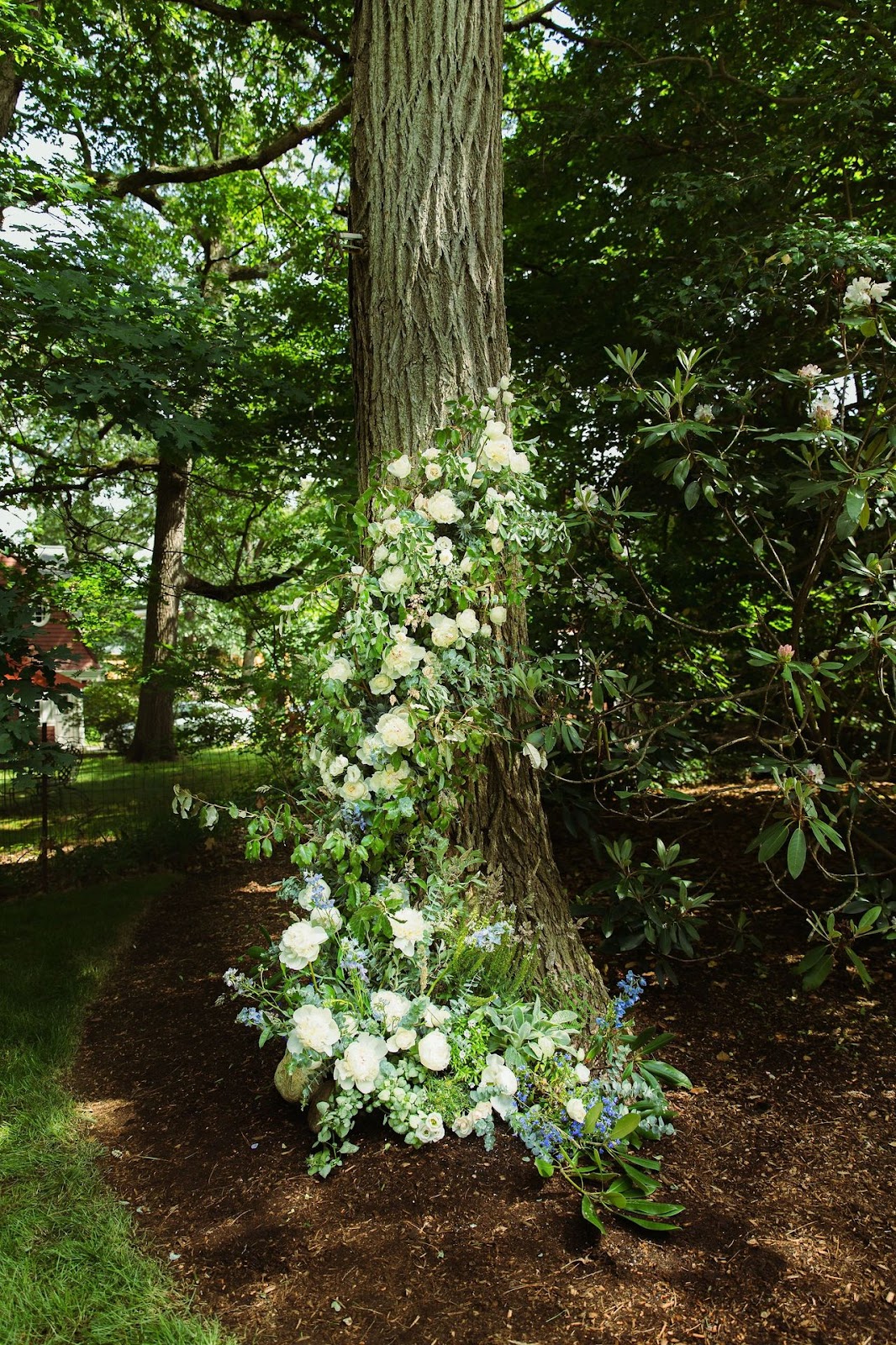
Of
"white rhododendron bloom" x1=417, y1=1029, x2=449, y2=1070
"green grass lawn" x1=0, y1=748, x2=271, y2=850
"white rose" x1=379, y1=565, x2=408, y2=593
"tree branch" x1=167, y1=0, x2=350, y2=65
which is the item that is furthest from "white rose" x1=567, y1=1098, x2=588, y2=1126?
"tree branch" x1=167, y1=0, x2=350, y2=65

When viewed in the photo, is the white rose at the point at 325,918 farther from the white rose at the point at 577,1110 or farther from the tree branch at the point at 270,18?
the tree branch at the point at 270,18

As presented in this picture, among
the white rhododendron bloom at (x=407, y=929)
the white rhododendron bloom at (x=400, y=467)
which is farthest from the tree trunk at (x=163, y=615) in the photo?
the white rhododendron bloom at (x=407, y=929)

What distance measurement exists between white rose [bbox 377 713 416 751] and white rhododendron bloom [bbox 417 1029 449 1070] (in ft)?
2.40

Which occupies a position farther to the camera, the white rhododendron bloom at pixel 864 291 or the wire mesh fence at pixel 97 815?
the wire mesh fence at pixel 97 815

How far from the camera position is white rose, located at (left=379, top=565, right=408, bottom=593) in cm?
231

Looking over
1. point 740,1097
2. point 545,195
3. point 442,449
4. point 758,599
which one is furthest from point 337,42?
point 740,1097

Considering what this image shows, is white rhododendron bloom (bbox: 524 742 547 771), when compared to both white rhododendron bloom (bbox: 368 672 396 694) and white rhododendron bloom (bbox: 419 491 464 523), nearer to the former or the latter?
white rhododendron bloom (bbox: 368 672 396 694)

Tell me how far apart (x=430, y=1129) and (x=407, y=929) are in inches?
18.7

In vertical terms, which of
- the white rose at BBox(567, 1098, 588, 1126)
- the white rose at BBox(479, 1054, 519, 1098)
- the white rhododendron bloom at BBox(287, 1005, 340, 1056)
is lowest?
the white rose at BBox(567, 1098, 588, 1126)

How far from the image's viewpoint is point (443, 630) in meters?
2.33

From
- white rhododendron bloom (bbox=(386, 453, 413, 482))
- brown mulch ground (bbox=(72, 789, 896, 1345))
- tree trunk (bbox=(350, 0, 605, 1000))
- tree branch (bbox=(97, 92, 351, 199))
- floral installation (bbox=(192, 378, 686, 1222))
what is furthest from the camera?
tree branch (bbox=(97, 92, 351, 199))

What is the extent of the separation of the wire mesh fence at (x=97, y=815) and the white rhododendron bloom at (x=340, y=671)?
3.53 m

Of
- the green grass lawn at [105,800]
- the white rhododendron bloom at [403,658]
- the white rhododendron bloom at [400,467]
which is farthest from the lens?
the green grass lawn at [105,800]

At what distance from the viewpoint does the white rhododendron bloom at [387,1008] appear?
212 cm
